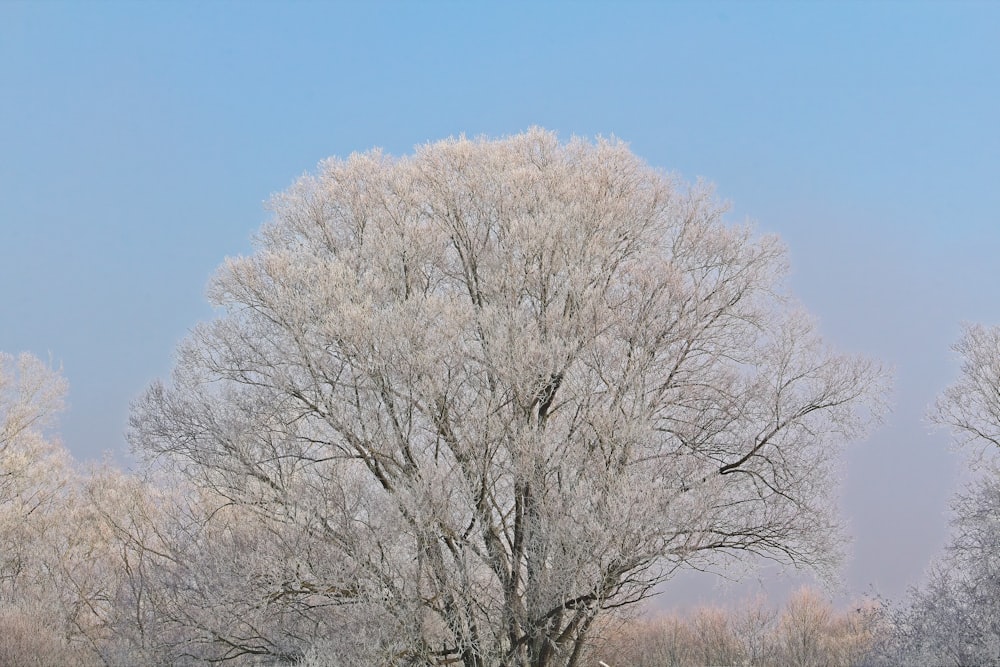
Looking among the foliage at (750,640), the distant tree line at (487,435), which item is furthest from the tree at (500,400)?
the foliage at (750,640)

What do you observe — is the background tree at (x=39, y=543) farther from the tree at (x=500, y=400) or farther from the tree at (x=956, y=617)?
the tree at (x=956, y=617)

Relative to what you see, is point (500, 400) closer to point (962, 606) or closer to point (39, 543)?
point (962, 606)

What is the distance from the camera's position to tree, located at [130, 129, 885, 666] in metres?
11.6

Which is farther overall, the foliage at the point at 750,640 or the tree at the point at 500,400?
the foliage at the point at 750,640

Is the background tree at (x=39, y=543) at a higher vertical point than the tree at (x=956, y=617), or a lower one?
higher

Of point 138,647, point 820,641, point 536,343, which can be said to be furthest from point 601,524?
point 138,647

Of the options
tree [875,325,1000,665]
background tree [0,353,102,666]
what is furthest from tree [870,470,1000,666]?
background tree [0,353,102,666]

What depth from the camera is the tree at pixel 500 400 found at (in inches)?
457

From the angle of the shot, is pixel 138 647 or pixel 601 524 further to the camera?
pixel 138 647

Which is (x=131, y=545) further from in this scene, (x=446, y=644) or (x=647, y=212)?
(x=647, y=212)

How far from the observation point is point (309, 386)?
1262 centimetres

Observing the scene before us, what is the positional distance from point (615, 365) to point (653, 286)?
4.49 ft

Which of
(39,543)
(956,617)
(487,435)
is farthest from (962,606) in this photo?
(39,543)

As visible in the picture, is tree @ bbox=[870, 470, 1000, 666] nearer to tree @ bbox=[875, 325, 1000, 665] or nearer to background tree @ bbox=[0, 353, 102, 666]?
tree @ bbox=[875, 325, 1000, 665]
